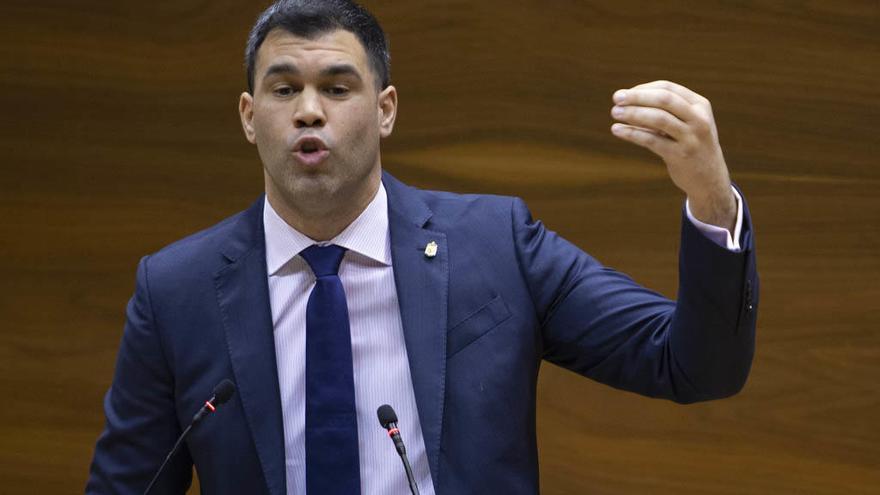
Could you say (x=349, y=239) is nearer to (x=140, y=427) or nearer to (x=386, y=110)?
(x=386, y=110)

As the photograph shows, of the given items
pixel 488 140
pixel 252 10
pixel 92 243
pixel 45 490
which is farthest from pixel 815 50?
pixel 45 490

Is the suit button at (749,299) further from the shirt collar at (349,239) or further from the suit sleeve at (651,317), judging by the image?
the shirt collar at (349,239)

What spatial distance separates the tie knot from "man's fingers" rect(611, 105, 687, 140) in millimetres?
328

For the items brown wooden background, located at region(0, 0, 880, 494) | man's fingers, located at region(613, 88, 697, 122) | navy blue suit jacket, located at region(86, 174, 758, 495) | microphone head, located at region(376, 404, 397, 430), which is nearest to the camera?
man's fingers, located at region(613, 88, 697, 122)

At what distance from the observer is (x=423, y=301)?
107 cm

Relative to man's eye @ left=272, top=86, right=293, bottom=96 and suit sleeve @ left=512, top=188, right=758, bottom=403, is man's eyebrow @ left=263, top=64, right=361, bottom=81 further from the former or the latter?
suit sleeve @ left=512, top=188, right=758, bottom=403

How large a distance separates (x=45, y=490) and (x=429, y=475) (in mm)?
883

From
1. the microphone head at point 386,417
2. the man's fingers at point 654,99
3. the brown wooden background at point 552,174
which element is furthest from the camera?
the brown wooden background at point 552,174

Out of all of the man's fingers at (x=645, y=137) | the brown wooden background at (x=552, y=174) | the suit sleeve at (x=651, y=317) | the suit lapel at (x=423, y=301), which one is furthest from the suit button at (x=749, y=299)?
the brown wooden background at (x=552, y=174)

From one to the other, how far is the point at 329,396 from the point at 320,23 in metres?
0.30

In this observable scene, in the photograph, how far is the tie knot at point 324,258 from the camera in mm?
1083

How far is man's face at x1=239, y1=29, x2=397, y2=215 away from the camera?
104 centimetres

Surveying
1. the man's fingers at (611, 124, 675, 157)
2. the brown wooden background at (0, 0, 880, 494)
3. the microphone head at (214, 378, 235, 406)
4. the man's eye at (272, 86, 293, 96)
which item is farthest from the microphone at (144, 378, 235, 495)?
the brown wooden background at (0, 0, 880, 494)

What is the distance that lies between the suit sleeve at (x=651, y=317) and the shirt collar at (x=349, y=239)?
0.11 metres
